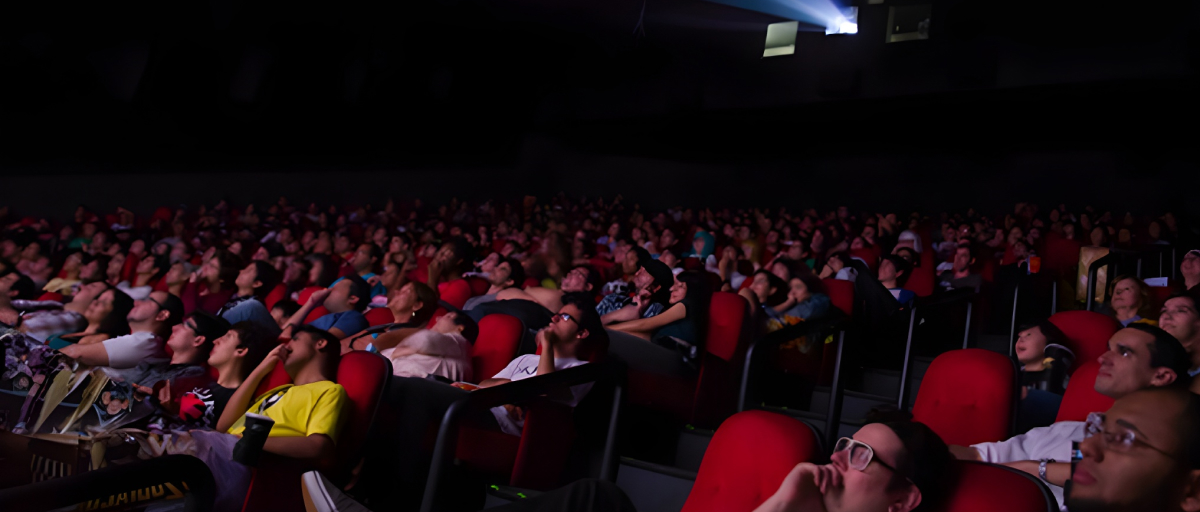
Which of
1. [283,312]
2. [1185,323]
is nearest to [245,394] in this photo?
[283,312]

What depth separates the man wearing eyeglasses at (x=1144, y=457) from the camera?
1.28 meters

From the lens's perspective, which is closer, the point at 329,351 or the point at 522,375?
the point at 329,351

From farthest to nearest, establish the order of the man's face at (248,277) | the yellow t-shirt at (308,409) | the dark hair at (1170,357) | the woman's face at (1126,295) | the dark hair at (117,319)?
1. the man's face at (248,277)
2. the dark hair at (117,319)
3. the woman's face at (1126,295)
4. the yellow t-shirt at (308,409)
5. the dark hair at (1170,357)

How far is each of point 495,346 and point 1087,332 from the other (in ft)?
6.95

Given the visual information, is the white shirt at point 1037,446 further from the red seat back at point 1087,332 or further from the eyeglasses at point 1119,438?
the red seat back at point 1087,332

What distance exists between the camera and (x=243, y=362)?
2504mm

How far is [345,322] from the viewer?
341 centimetres

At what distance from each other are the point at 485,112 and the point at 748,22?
3.90m

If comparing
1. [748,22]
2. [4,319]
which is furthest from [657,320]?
[748,22]

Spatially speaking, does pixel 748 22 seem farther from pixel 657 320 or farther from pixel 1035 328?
pixel 1035 328

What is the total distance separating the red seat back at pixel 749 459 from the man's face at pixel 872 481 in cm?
15

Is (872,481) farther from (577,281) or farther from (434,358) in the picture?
(577,281)

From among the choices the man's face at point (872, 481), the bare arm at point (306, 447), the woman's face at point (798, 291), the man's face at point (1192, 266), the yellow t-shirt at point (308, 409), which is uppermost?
the man's face at point (1192, 266)

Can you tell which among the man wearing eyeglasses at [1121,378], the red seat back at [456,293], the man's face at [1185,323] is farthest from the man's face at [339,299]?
the man's face at [1185,323]
